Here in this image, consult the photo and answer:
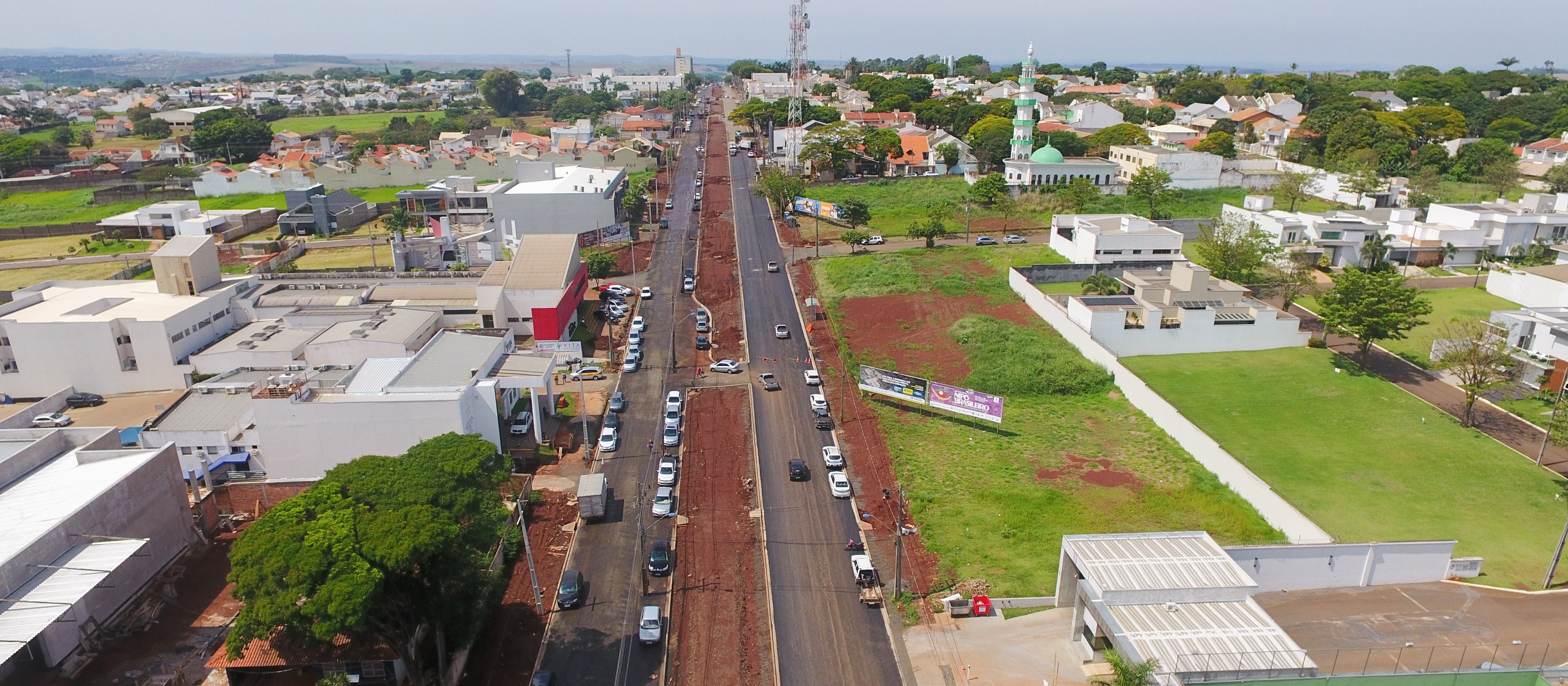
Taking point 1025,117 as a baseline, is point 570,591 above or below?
below

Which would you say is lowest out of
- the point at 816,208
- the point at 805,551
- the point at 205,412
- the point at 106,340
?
the point at 805,551

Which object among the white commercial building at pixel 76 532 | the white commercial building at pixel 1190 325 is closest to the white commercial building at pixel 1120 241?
the white commercial building at pixel 1190 325

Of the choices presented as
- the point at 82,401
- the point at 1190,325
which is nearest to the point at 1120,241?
the point at 1190,325

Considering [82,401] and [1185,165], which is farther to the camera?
[1185,165]

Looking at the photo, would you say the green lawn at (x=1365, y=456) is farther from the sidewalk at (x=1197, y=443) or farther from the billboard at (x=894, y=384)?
the billboard at (x=894, y=384)

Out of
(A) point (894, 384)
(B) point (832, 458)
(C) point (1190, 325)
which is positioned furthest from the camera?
(C) point (1190, 325)

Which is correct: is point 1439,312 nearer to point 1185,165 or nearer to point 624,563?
point 1185,165

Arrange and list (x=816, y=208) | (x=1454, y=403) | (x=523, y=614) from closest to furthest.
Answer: (x=523, y=614)
(x=1454, y=403)
(x=816, y=208)
